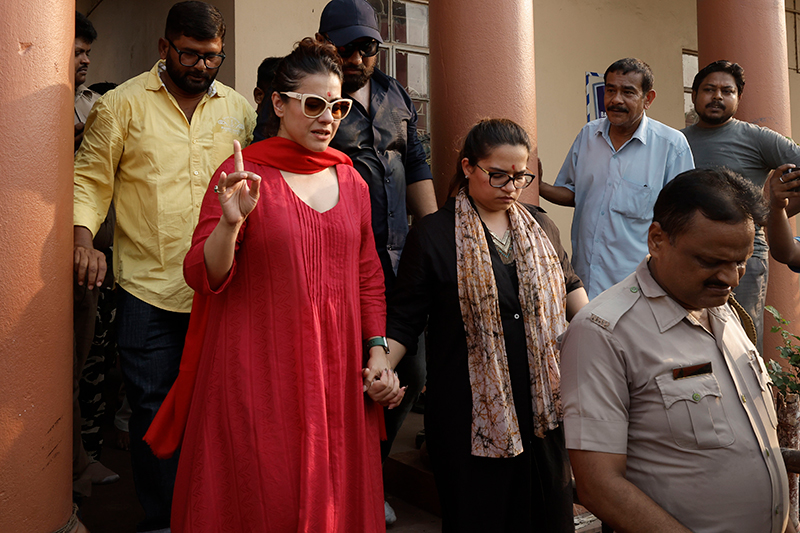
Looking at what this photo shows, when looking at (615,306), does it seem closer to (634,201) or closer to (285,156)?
(285,156)

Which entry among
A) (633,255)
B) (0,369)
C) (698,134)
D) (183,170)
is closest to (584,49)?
(698,134)

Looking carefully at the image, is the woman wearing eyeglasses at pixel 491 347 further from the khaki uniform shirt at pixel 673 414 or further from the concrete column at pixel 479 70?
the concrete column at pixel 479 70

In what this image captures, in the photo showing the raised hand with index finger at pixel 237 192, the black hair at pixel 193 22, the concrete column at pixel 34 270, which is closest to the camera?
the raised hand with index finger at pixel 237 192

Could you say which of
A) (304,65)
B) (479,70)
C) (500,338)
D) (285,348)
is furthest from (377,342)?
(479,70)

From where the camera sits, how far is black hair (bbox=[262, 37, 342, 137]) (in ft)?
8.54

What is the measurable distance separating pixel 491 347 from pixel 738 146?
2.67 m

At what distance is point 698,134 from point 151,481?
3694 mm

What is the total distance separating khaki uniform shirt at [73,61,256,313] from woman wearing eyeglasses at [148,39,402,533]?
564mm

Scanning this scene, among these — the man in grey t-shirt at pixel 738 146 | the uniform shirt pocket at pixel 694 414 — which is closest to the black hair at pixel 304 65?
the uniform shirt pocket at pixel 694 414

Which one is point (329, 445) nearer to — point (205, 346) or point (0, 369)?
point (205, 346)

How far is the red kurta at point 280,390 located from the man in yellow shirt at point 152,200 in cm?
60

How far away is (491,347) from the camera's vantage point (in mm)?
2756

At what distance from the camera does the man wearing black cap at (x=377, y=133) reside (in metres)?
3.10

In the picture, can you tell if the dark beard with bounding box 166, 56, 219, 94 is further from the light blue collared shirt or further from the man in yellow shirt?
the light blue collared shirt
